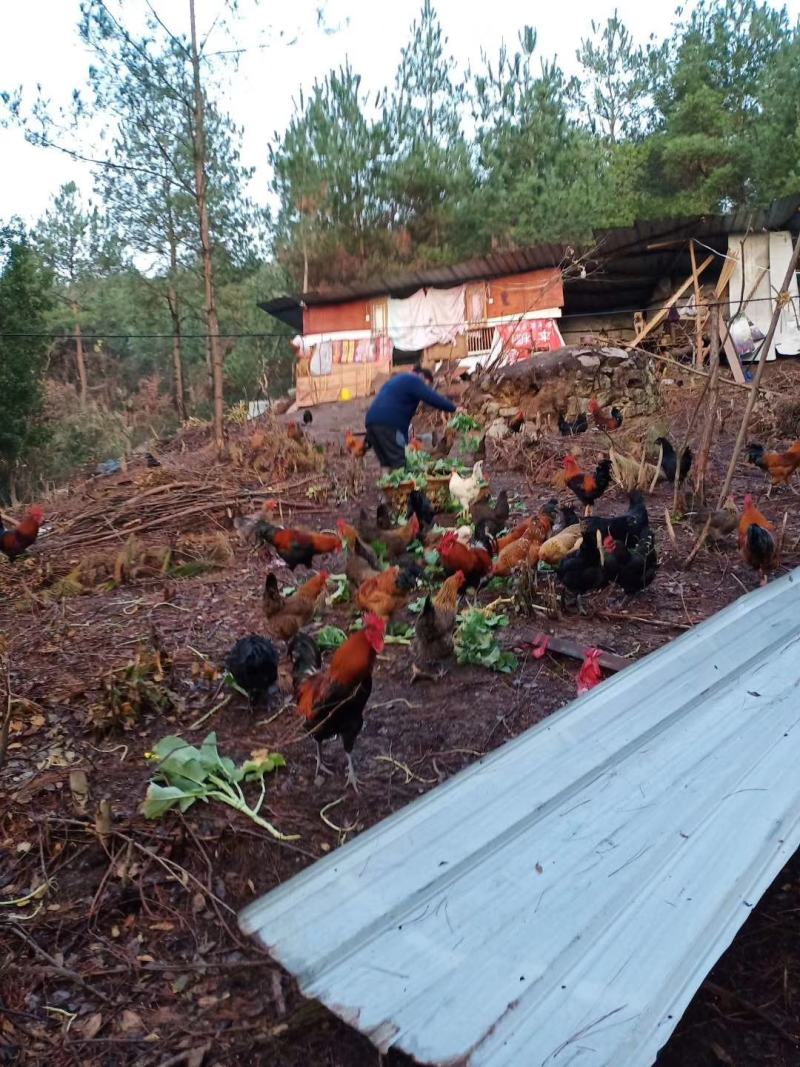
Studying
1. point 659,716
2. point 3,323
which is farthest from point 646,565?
point 3,323

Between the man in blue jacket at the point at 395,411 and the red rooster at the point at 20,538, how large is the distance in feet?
11.9

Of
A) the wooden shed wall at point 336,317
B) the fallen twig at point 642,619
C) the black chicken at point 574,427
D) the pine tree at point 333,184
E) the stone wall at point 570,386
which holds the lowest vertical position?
the fallen twig at point 642,619

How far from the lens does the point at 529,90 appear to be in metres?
24.6

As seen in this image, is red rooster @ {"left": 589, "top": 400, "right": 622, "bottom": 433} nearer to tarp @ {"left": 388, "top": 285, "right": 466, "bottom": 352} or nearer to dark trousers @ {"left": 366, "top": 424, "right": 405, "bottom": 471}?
dark trousers @ {"left": 366, "top": 424, "right": 405, "bottom": 471}

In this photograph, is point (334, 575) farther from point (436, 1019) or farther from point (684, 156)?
point (684, 156)

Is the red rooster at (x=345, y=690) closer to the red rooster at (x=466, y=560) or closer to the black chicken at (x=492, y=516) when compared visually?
the red rooster at (x=466, y=560)

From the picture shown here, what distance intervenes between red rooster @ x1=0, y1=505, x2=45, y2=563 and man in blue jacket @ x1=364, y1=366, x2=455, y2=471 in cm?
363

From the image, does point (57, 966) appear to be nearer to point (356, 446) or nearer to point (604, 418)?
point (356, 446)

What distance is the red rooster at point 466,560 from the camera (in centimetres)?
482

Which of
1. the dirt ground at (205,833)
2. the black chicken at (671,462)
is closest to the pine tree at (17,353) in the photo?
the dirt ground at (205,833)

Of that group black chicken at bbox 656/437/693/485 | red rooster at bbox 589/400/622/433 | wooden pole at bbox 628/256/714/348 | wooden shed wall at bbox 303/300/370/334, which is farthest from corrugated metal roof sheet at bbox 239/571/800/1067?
wooden shed wall at bbox 303/300/370/334

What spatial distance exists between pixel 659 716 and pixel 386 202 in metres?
24.2

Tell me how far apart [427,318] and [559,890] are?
2029cm

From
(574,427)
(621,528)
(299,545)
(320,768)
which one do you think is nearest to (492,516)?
(621,528)
